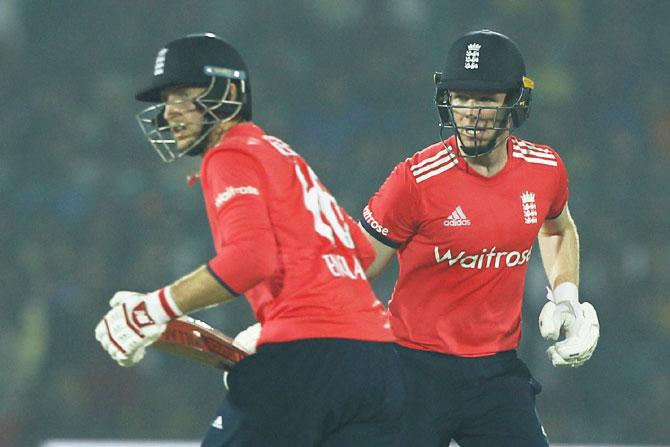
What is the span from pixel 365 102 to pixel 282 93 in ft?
1.59

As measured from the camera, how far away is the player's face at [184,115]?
2.84 metres

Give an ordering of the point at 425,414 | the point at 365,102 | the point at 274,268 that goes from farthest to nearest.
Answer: the point at 365,102, the point at 425,414, the point at 274,268

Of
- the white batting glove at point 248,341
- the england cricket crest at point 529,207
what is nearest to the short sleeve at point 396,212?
the england cricket crest at point 529,207

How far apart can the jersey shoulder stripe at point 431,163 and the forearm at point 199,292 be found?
1.04 metres

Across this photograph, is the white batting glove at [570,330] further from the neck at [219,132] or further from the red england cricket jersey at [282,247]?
the neck at [219,132]

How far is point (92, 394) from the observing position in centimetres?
651

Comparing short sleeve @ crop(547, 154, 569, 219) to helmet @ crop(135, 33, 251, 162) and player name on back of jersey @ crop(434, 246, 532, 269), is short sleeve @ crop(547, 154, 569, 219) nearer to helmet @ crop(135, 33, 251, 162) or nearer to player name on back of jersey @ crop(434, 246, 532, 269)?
player name on back of jersey @ crop(434, 246, 532, 269)

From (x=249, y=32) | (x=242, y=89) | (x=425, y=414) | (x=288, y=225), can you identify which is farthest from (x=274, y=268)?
(x=249, y=32)

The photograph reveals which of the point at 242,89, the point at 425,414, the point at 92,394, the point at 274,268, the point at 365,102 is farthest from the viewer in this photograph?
the point at 365,102

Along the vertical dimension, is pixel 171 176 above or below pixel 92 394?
above

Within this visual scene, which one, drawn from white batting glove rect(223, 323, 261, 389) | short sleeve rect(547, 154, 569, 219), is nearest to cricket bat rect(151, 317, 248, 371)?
white batting glove rect(223, 323, 261, 389)

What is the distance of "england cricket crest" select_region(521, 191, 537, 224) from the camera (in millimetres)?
3453

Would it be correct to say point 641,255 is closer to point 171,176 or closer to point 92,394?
point 171,176

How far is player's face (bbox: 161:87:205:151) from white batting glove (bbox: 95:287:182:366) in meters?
0.46
